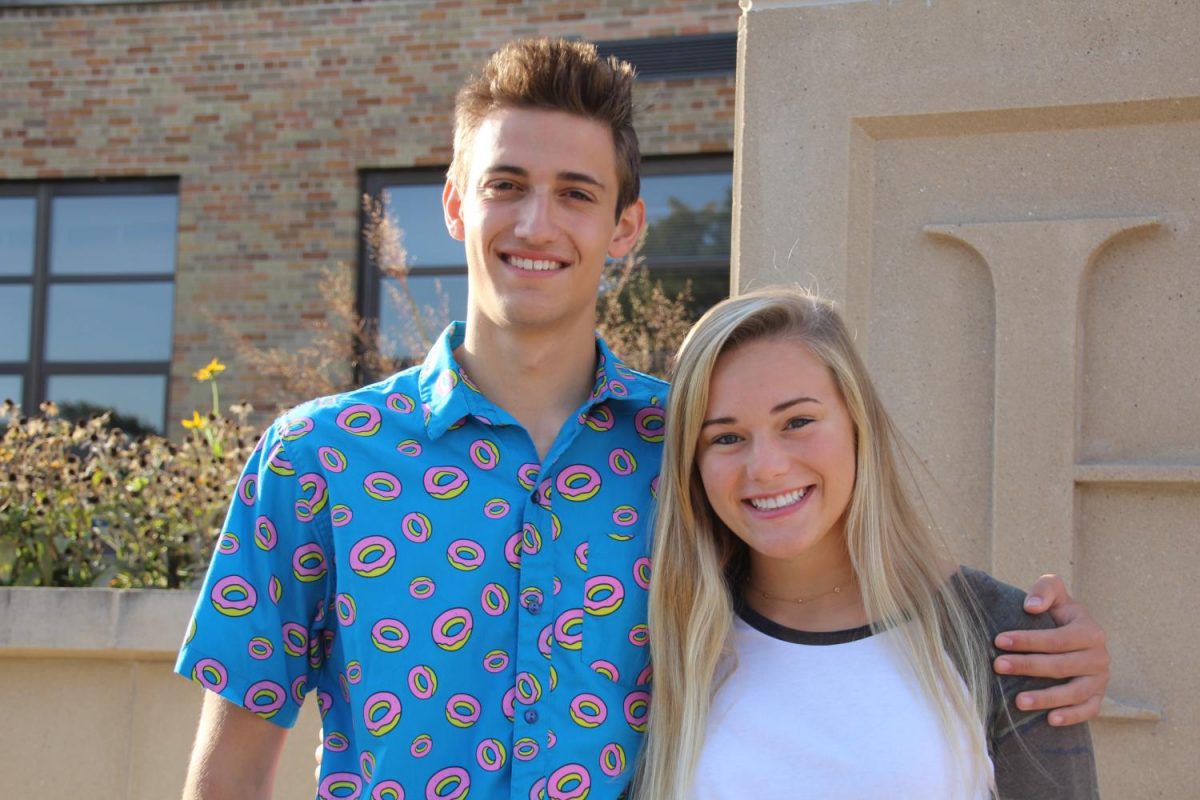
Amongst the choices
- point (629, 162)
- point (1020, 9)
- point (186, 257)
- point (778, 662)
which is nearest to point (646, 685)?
point (778, 662)

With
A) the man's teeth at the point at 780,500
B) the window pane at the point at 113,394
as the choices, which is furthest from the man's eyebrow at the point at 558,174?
the window pane at the point at 113,394

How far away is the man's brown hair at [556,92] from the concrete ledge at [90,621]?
1963 millimetres

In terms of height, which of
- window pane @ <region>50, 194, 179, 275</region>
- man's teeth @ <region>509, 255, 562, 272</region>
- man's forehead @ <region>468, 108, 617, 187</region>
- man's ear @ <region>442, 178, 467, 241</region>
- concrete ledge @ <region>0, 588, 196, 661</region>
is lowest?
concrete ledge @ <region>0, 588, 196, 661</region>

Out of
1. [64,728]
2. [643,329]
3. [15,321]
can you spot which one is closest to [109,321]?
[15,321]

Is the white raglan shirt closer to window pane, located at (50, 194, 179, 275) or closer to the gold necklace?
the gold necklace

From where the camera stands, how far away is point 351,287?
28.6 feet

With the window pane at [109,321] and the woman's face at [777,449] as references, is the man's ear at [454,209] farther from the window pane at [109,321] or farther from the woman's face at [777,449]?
the window pane at [109,321]

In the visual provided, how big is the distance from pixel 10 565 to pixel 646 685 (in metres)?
2.98

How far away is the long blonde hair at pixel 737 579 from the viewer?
2.00m

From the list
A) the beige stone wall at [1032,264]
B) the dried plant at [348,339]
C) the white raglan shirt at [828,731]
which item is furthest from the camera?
the dried plant at [348,339]

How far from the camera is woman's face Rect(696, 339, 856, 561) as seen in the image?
2.08 metres

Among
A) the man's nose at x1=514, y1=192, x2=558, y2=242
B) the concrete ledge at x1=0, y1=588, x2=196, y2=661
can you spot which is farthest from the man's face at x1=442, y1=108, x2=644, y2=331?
the concrete ledge at x1=0, y1=588, x2=196, y2=661

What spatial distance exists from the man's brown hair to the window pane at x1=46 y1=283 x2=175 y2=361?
7543 mm

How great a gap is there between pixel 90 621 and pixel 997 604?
106 inches
